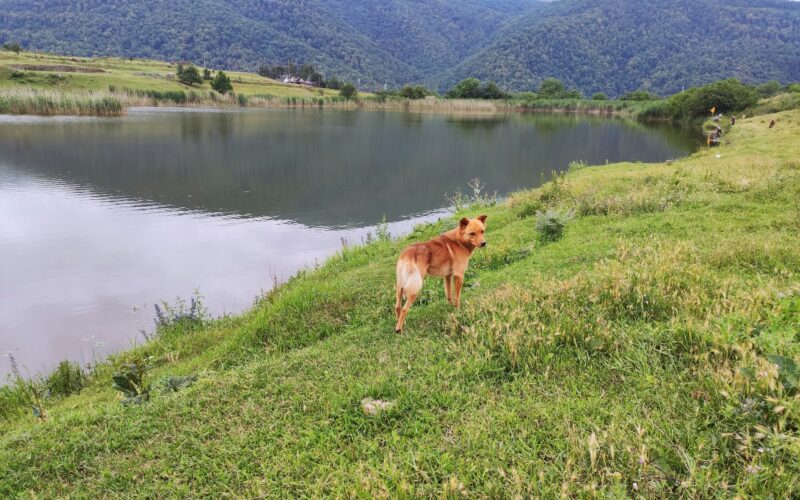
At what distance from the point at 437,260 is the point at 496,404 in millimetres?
2553

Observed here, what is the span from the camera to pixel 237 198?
24.4 meters

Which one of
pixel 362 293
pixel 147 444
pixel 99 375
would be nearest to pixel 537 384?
pixel 147 444

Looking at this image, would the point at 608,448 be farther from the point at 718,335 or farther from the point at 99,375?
the point at 99,375

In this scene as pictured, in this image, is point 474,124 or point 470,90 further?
point 470,90

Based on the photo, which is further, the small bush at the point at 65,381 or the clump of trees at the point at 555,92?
the clump of trees at the point at 555,92

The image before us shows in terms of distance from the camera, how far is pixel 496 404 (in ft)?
13.8

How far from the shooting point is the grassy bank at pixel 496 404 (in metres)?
3.20

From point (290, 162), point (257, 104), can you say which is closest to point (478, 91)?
point (257, 104)

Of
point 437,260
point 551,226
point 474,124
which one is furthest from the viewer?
point 474,124

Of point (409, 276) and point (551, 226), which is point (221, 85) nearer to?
point (551, 226)

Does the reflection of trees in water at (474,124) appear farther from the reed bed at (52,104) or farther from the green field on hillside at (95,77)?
the green field on hillside at (95,77)

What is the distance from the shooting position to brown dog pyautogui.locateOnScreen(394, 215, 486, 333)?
5992 millimetres

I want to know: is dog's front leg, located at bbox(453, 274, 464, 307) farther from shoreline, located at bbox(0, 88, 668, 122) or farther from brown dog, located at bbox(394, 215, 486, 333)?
shoreline, located at bbox(0, 88, 668, 122)

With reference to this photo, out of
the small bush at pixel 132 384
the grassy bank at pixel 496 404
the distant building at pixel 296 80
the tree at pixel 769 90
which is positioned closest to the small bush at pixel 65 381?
the grassy bank at pixel 496 404
